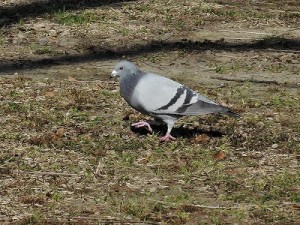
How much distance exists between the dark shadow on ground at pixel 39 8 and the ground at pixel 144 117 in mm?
16

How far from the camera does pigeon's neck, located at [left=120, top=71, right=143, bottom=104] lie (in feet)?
22.2

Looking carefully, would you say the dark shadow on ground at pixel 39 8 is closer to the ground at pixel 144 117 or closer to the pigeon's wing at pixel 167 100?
the ground at pixel 144 117

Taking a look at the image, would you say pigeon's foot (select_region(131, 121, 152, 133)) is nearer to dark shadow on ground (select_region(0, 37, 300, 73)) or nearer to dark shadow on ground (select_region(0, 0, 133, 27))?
dark shadow on ground (select_region(0, 37, 300, 73))

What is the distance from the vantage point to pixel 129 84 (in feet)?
22.3

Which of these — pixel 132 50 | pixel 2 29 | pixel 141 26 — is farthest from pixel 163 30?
pixel 2 29

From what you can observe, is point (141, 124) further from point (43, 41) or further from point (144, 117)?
point (43, 41)

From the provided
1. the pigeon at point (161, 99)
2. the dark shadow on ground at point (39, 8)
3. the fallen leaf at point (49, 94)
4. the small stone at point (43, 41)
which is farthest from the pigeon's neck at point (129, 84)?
the dark shadow on ground at point (39, 8)

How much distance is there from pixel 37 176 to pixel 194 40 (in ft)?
16.0

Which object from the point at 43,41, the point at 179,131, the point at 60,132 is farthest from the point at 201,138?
the point at 43,41

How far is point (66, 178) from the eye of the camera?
6.11 meters

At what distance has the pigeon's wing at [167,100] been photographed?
6684 millimetres

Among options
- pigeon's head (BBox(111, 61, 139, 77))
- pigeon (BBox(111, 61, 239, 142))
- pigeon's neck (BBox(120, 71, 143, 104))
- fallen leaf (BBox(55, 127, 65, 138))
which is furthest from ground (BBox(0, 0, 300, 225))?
pigeon's head (BBox(111, 61, 139, 77))

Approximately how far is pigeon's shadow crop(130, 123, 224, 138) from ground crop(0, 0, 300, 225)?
0.02 m

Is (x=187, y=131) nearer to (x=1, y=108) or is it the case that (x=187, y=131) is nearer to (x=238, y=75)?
(x=1, y=108)
